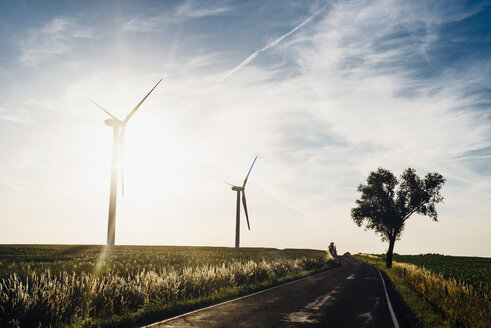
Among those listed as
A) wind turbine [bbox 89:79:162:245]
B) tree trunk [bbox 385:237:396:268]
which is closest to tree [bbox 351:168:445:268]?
tree trunk [bbox 385:237:396:268]

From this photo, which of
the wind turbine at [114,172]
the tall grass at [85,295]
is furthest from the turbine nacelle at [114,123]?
the tall grass at [85,295]

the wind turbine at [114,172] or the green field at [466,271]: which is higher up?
the wind turbine at [114,172]

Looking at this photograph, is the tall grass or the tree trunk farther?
the tree trunk

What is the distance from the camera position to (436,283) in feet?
55.6

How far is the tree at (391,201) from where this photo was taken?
48000 millimetres

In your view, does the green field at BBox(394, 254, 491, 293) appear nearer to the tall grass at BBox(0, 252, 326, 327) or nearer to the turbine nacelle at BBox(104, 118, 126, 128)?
the tall grass at BBox(0, 252, 326, 327)

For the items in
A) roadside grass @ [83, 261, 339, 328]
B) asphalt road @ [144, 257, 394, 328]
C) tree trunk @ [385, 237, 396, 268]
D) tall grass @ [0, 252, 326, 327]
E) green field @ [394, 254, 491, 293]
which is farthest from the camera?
tree trunk @ [385, 237, 396, 268]

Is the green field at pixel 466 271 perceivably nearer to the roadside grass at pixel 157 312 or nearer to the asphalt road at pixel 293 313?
the asphalt road at pixel 293 313

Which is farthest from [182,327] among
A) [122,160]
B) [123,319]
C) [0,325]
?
[122,160]

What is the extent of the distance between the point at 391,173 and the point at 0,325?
47.6 metres

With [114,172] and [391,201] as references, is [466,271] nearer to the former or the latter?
[391,201]

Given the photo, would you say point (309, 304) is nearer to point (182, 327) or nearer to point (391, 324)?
→ point (391, 324)

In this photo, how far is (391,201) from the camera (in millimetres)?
49625

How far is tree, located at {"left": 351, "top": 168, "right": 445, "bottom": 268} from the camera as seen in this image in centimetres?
4800
